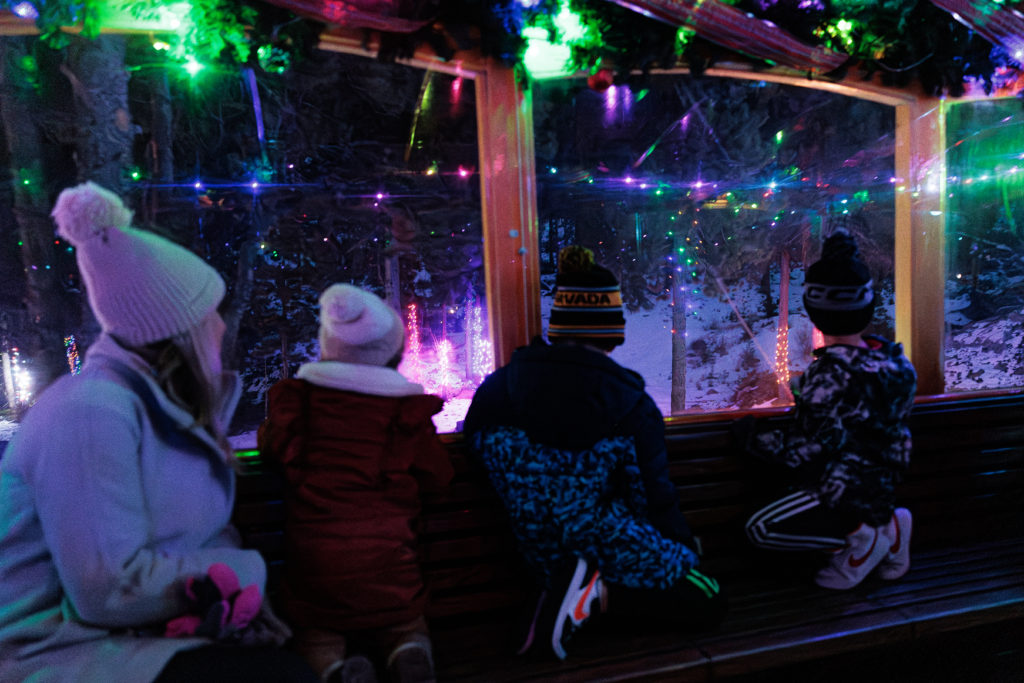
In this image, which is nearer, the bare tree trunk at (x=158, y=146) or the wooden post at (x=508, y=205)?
the bare tree trunk at (x=158, y=146)

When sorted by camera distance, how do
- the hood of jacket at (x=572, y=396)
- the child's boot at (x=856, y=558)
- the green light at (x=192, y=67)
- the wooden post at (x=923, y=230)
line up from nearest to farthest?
the hood of jacket at (x=572, y=396)
the child's boot at (x=856, y=558)
the green light at (x=192, y=67)
the wooden post at (x=923, y=230)

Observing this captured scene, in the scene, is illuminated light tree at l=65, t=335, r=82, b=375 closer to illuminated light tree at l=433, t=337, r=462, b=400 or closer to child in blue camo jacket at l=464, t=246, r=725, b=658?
illuminated light tree at l=433, t=337, r=462, b=400

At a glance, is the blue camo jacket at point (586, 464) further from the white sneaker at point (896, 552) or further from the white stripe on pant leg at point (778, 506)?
the white sneaker at point (896, 552)

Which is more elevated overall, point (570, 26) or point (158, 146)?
point (570, 26)

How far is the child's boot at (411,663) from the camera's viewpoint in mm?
2068

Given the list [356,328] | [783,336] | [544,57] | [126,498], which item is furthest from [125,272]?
[783,336]

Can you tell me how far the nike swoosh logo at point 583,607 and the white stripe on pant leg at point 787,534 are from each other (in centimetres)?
96

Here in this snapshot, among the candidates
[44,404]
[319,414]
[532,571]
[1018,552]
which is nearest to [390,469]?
[319,414]

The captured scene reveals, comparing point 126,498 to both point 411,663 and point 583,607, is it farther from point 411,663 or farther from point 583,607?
point 583,607

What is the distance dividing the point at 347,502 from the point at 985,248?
477cm

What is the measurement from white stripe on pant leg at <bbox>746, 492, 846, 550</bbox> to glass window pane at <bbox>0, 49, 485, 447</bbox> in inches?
65.1

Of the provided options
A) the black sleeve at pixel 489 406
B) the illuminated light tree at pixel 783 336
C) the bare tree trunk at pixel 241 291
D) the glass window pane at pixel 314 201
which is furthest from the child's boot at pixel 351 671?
the illuminated light tree at pixel 783 336

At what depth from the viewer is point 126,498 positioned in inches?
60.1

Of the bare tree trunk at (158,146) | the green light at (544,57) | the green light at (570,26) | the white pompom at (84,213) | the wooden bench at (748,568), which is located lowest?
the wooden bench at (748,568)
